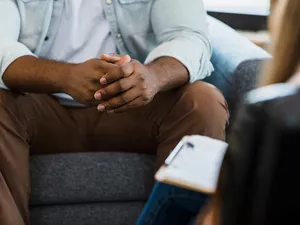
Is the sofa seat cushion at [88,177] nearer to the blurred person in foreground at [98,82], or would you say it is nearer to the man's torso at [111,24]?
the blurred person in foreground at [98,82]

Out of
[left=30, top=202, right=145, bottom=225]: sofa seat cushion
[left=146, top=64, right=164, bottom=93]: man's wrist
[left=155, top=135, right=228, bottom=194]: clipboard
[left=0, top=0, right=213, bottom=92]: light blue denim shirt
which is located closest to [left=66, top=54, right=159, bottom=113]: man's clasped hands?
[left=146, top=64, right=164, bottom=93]: man's wrist

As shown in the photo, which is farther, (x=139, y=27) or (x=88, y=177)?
(x=139, y=27)

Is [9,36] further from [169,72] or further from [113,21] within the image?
[169,72]

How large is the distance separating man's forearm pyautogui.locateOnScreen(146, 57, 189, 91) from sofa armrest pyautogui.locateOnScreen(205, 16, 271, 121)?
0.46 ft

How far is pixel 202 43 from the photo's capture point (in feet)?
5.22

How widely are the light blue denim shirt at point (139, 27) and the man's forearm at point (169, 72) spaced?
30 millimetres

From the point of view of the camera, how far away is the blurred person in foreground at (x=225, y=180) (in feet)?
1.57

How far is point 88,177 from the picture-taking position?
1.49 metres

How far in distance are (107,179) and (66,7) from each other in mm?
505

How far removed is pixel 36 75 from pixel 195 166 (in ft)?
2.63

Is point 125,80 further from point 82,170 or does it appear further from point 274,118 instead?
point 274,118

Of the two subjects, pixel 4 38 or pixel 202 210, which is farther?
pixel 4 38

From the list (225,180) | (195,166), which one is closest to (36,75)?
(195,166)

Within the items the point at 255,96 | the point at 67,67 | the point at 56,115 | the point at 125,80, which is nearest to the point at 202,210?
the point at 255,96
